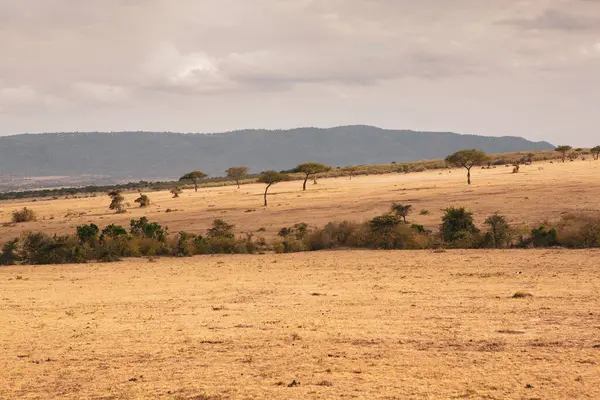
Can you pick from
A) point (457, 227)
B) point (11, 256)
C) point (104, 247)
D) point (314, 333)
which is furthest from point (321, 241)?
point (314, 333)

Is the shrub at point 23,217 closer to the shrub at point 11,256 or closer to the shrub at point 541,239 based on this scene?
the shrub at point 11,256

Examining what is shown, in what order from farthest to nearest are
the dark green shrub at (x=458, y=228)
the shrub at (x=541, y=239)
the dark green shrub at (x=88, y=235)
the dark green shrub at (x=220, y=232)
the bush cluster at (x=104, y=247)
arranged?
the dark green shrub at (x=220, y=232), the dark green shrub at (x=88, y=235), the bush cluster at (x=104, y=247), the dark green shrub at (x=458, y=228), the shrub at (x=541, y=239)

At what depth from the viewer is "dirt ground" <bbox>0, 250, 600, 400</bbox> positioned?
35.7 feet

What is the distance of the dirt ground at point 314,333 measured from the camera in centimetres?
1087

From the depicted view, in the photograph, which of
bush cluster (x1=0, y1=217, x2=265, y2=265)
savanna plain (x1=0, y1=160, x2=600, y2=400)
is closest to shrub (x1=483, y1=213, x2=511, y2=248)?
savanna plain (x1=0, y1=160, x2=600, y2=400)

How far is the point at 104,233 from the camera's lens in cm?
3475

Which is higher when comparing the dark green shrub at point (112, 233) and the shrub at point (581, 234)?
the dark green shrub at point (112, 233)

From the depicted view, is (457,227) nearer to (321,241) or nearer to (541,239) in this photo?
(541,239)

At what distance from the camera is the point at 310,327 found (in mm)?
15156

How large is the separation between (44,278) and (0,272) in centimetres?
380

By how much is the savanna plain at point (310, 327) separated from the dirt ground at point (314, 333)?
0.05 metres

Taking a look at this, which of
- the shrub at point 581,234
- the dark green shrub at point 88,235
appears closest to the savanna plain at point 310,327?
the shrub at point 581,234

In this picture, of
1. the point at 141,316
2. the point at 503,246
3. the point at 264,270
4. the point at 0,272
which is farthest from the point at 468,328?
the point at 0,272

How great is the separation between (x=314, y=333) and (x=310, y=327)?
0.63m
